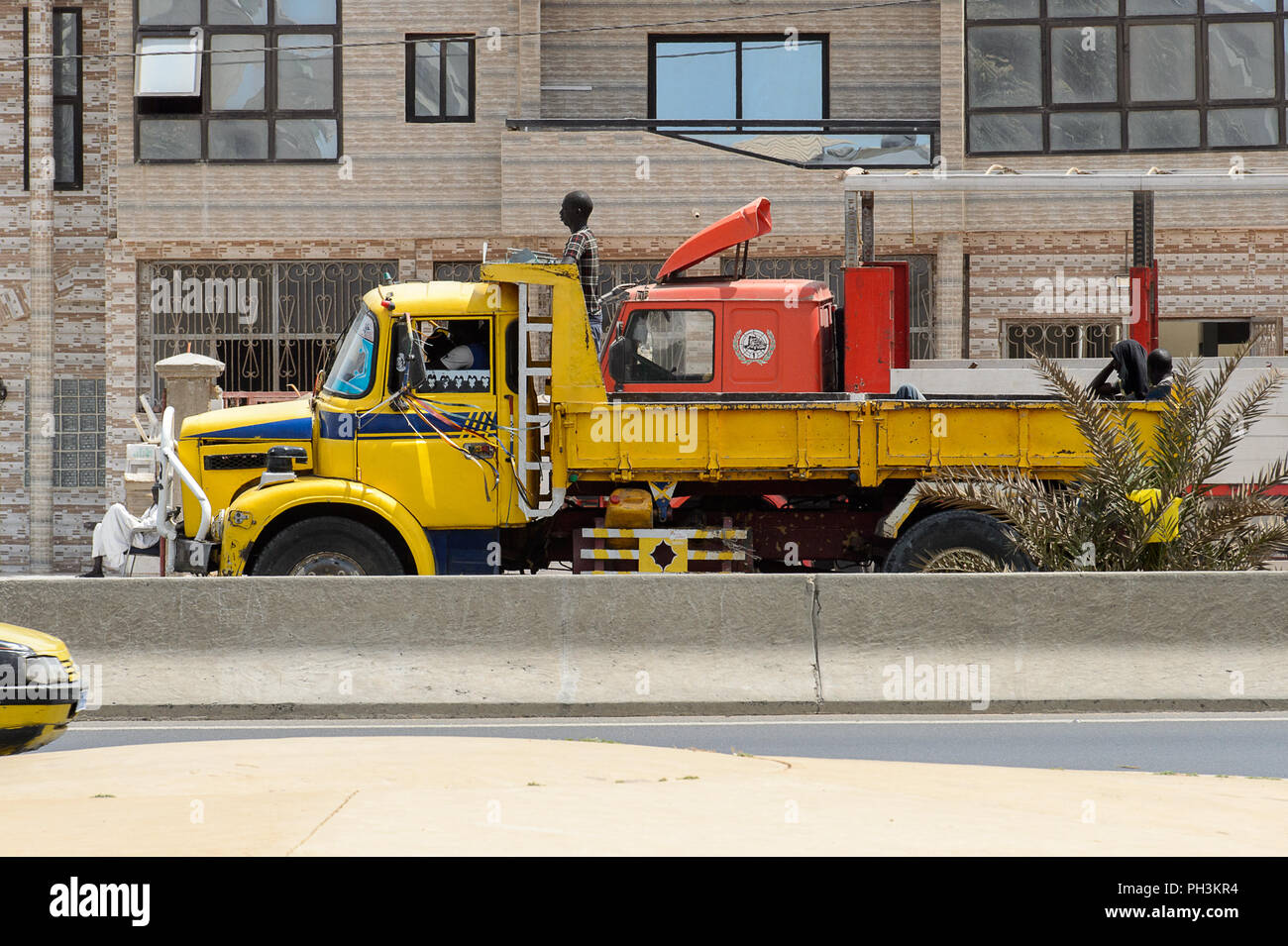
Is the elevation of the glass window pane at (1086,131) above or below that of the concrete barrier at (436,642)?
above

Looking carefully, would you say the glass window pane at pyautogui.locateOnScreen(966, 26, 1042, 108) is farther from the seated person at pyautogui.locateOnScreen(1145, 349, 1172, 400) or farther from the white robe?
the white robe

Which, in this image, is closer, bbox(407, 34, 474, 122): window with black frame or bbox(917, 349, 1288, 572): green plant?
bbox(917, 349, 1288, 572): green plant

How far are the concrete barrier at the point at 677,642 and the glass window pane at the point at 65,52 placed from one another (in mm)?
19981

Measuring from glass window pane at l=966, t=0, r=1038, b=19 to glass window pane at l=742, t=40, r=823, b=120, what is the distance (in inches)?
96.4

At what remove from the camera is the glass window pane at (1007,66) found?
25734 mm

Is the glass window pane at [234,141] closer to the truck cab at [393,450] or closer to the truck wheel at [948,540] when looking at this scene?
the truck cab at [393,450]

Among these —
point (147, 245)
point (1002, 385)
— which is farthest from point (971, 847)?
point (147, 245)

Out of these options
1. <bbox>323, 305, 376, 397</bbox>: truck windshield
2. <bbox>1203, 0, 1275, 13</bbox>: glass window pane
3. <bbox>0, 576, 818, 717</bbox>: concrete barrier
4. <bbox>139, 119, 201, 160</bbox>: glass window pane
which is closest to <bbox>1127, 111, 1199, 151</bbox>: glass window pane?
<bbox>1203, 0, 1275, 13</bbox>: glass window pane

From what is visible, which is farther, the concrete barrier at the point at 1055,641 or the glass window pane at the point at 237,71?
the glass window pane at the point at 237,71

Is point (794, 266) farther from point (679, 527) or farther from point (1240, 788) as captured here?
point (1240, 788)

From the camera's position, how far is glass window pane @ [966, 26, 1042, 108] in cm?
2573

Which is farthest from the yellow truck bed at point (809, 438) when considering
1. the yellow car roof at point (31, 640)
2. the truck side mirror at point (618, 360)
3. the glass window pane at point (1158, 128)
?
the glass window pane at point (1158, 128)

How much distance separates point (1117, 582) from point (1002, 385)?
612cm

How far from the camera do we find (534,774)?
7715 millimetres
